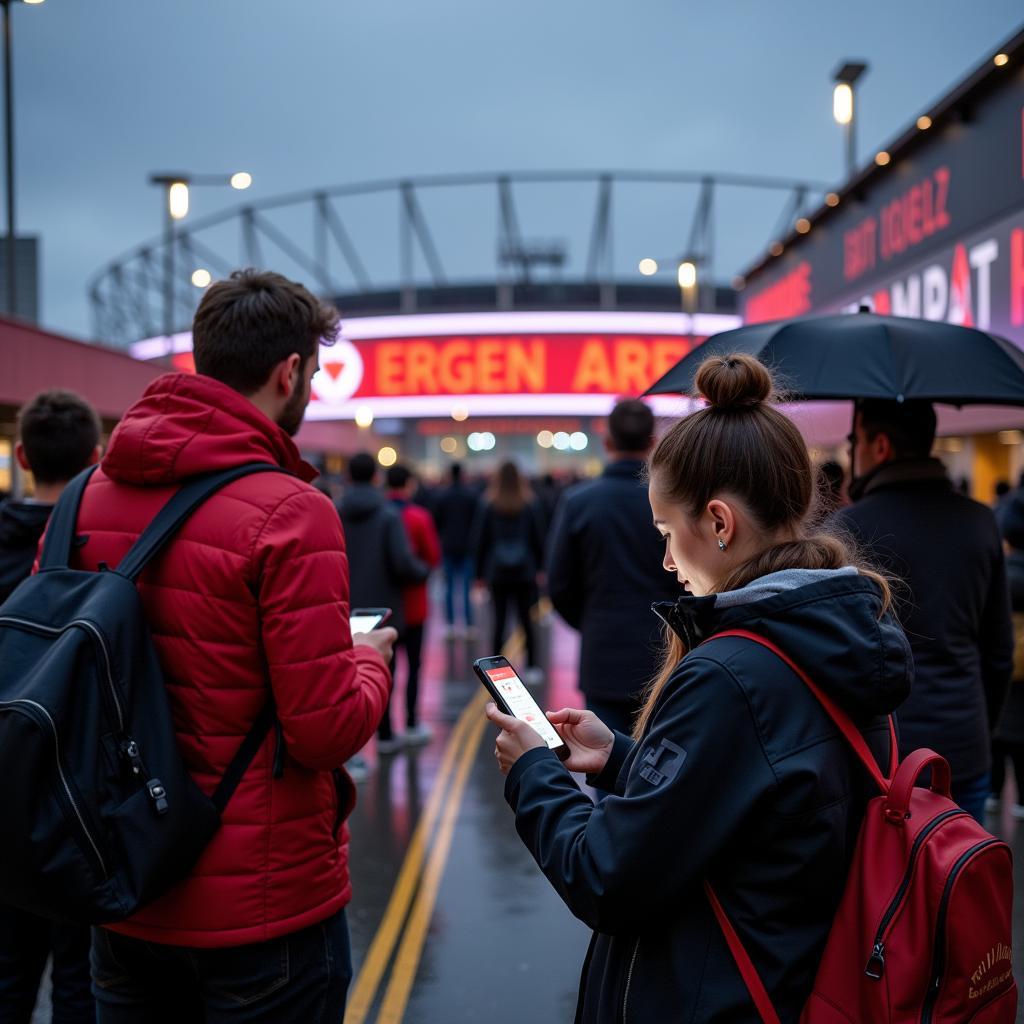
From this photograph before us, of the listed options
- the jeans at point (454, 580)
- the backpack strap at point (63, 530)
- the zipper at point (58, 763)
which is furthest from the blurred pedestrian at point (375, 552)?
the jeans at point (454, 580)

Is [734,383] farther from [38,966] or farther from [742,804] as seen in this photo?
[38,966]

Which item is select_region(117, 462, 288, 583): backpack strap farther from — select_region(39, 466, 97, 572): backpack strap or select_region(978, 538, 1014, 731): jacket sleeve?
select_region(978, 538, 1014, 731): jacket sleeve

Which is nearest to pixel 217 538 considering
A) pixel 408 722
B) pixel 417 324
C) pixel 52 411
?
pixel 52 411

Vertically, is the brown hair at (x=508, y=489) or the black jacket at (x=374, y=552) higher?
the brown hair at (x=508, y=489)

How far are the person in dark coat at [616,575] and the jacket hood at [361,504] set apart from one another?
254cm

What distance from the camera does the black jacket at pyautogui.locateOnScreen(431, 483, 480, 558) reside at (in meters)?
14.0

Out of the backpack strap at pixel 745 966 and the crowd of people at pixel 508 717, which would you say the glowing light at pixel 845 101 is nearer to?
the crowd of people at pixel 508 717

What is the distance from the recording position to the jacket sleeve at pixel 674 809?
1552 mm

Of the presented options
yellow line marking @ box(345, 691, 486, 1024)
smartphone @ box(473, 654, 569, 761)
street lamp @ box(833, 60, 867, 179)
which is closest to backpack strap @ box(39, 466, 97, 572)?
smartphone @ box(473, 654, 569, 761)

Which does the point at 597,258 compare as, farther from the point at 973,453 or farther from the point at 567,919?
the point at 567,919

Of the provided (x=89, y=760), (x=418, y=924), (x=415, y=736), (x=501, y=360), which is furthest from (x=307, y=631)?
(x=501, y=360)

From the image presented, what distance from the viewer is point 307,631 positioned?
2.08 meters

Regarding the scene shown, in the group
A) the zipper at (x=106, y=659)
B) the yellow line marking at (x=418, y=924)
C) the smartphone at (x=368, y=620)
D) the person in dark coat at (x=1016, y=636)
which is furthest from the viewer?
the person in dark coat at (x=1016, y=636)

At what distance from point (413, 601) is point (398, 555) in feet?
2.17
